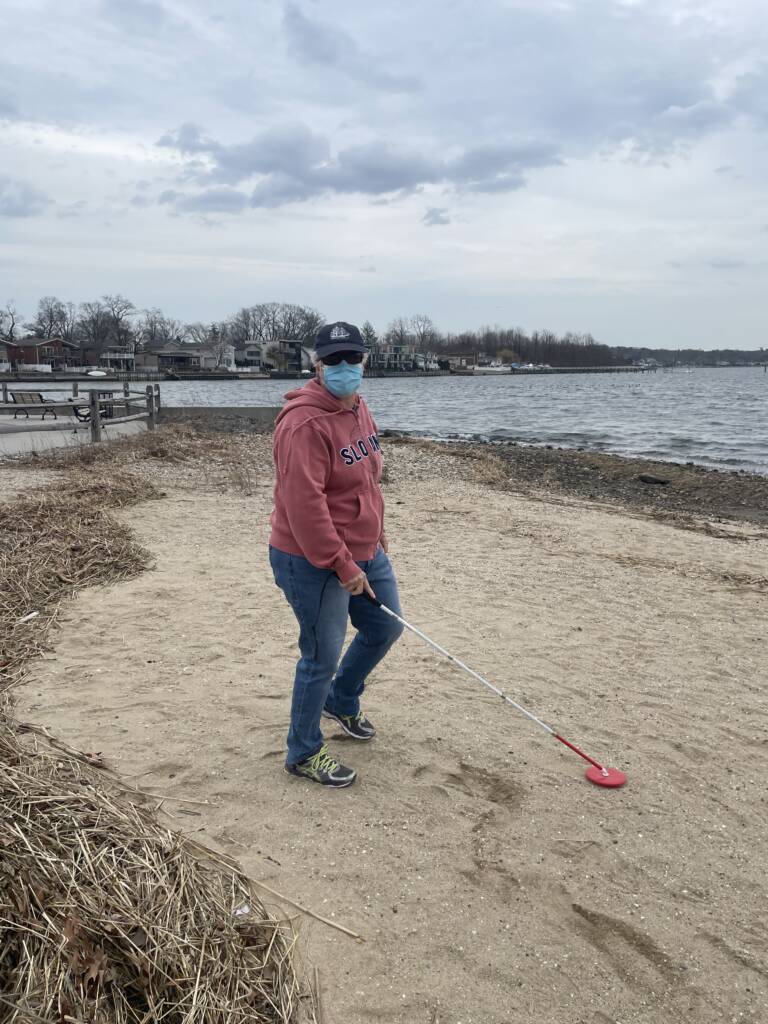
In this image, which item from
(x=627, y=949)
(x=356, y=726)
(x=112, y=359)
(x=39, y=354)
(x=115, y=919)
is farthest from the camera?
(x=112, y=359)

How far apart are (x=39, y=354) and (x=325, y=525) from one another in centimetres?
11550

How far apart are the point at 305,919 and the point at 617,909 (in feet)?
3.72

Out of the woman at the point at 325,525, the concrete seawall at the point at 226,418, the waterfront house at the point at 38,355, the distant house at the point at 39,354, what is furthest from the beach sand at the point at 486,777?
the distant house at the point at 39,354

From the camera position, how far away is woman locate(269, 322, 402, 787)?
9.73 ft

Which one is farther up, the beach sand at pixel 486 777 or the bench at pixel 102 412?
the bench at pixel 102 412

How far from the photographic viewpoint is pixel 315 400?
120 inches

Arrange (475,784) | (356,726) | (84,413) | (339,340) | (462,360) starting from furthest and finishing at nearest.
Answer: (462,360) → (84,413) → (356,726) → (475,784) → (339,340)

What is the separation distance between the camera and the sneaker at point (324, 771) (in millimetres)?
3297

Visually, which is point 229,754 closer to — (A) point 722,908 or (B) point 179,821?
(B) point 179,821

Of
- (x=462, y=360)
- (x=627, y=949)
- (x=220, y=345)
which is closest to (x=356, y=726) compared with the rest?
(x=627, y=949)

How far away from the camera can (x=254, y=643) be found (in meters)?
4.99

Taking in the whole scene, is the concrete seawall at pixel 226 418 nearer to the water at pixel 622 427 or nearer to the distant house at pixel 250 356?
the water at pixel 622 427

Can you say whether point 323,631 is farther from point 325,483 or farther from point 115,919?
point 115,919

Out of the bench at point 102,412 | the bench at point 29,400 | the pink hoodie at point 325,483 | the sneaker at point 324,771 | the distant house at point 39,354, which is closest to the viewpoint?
the pink hoodie at point 325,483
